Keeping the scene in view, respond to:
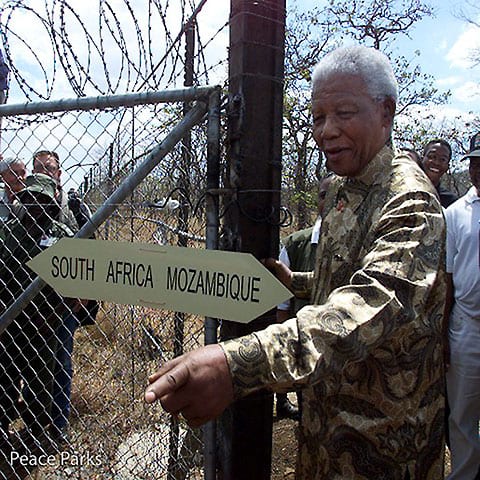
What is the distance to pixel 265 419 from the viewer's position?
1.75 metres

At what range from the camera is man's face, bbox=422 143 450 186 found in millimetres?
4609

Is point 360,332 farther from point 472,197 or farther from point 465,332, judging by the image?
point 472,197

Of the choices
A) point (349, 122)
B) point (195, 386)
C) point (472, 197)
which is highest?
point (349, 122)

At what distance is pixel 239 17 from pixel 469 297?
2.26m

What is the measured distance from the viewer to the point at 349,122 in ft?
4.48

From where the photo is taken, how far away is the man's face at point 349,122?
1.35 metres

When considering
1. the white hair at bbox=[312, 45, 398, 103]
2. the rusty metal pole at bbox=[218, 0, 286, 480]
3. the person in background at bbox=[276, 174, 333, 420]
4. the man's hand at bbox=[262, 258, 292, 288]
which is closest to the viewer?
the white hair at bbox=[312, 45, 398, 103]

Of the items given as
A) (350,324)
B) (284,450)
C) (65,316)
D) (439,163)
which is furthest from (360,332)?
(439,163)

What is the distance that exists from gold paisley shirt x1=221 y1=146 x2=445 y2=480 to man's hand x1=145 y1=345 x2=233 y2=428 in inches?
1.2

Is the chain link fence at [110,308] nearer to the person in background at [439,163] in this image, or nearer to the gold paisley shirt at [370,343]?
the gold paisley shirt at [370,343]

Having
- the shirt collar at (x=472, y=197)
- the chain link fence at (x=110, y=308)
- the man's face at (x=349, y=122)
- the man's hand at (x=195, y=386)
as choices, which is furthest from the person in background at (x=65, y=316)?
the shirt collar at (x=472, y=197)

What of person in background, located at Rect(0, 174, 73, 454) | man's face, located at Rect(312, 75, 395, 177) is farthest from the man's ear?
person in background, located at Rect(0, 174, 73, 454)

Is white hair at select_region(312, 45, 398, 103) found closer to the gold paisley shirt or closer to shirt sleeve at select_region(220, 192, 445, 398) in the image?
the gold paisley shirt

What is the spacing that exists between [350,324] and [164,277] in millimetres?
669
